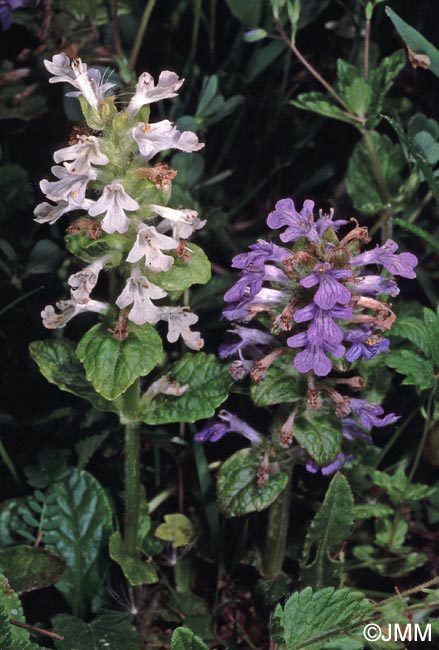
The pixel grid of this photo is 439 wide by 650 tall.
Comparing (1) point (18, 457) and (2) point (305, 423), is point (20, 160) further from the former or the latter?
(2) point (305, 423)

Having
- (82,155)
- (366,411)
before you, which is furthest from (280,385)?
(82,155)

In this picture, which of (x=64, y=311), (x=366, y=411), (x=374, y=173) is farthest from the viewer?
(x=374, y=173)

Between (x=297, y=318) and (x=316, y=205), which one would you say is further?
(x=316, y=205)

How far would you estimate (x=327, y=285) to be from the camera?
1854 millimetres

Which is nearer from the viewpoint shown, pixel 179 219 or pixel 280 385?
pixel 179 219

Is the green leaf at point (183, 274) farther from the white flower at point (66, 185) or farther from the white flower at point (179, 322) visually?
the white flower at point (66, 185)

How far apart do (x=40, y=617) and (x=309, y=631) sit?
97cm

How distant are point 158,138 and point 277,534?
1121 millimetres

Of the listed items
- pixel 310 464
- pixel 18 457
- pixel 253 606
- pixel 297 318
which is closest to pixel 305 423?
pixel 310 464

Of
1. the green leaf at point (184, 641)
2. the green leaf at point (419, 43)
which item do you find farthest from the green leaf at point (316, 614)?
the green leaf at point (419, 43)

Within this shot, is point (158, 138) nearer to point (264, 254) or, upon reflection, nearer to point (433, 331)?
point (264, 254)

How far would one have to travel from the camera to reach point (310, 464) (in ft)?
7.23

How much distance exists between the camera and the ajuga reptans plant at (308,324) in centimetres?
191

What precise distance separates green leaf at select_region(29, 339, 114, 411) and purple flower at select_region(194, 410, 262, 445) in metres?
0.29
